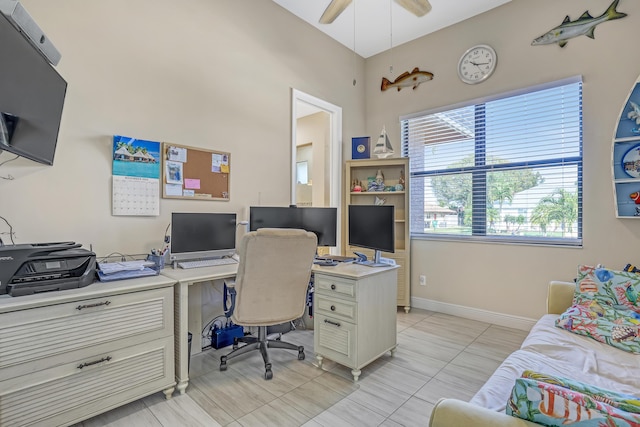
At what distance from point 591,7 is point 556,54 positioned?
41cm

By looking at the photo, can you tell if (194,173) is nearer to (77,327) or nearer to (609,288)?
(77,327)

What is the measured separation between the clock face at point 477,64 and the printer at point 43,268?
3.90 m

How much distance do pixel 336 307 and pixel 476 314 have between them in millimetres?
2040

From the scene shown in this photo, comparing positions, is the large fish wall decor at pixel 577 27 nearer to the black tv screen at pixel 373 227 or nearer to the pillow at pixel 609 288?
the pillow at pixel 609 288

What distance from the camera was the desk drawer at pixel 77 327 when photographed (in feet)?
4.86

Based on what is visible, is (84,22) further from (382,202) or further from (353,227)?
(382,202)

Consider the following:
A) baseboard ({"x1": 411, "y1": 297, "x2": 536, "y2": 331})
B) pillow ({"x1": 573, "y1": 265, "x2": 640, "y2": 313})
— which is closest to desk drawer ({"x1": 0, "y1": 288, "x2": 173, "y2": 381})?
pillow ({"x1": 573, "y1": 265, "x2": 640, "y2": 313})

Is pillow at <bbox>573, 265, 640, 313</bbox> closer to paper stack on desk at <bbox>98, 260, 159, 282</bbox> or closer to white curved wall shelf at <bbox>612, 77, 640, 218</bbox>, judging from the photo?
white curved wall shelf at <bbox>612, 77, 640, 218</bbox>

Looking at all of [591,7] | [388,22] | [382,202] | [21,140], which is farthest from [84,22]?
[591,7]

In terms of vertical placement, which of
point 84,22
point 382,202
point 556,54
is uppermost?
point 556,54

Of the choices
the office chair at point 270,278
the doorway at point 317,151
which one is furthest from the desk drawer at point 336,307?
the doorway at point 317,151

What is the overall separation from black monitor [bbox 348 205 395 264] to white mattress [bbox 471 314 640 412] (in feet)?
3.59

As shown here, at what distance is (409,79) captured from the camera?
13.2 feet

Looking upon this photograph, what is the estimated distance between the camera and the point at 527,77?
10.5 feet
